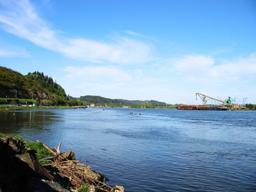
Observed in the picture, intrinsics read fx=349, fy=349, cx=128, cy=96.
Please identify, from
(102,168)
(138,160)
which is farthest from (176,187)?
(138,160)

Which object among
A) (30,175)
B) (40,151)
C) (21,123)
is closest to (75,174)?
(40,151)

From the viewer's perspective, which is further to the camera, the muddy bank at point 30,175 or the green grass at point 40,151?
the green grass at point 40,151

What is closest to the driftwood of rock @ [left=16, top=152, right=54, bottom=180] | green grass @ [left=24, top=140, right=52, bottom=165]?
green grass @ [left=24, top=140, right=52, bottom=165]

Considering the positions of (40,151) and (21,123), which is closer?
(40,151)

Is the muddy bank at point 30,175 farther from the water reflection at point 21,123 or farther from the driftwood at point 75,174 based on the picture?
the water reflection at point 21,123

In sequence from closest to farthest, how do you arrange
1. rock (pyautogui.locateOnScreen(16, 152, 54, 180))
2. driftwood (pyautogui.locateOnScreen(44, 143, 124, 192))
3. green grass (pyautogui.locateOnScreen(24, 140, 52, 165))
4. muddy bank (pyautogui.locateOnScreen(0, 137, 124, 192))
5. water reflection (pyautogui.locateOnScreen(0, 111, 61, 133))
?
muddy bank (pyautogui.locateOnScreen(0, 137, 124, 192)) → rock (pyautogui.locateOnScreen(16, 152, 54, 180)) → driftwood (pyautogui.locateOnScreen(44, 143, 124, 192)) → green grass (pyautogui.locateOnScreen(24, 140, 52, 165)) → water reflection (pyautogui.locateOnScreen(0, 111, 61, 133))

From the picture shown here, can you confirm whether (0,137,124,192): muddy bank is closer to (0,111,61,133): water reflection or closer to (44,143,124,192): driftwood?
(44,143,124,192): driftwood

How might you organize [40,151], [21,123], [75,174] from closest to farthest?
1. [75,174]
2. [40,151]
3. [21,123]

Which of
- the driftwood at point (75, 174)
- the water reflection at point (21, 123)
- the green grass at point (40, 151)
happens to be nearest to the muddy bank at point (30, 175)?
the driftwood at point (75, 174)

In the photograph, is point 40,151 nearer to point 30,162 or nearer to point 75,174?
point 75,174

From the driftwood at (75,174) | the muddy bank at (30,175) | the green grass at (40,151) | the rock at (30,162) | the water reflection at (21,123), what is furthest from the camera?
the water reflection at (21,123)

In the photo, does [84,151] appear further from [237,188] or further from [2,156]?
[2,156]

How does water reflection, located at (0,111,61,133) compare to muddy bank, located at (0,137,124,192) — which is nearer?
muddy bank, located at (0,137,124,192)

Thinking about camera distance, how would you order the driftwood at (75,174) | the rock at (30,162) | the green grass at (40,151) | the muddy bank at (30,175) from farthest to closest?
the green grass at (40,151), the driftwood at (75,174), the rock at (30,162), the muddy bank at (30,175)
